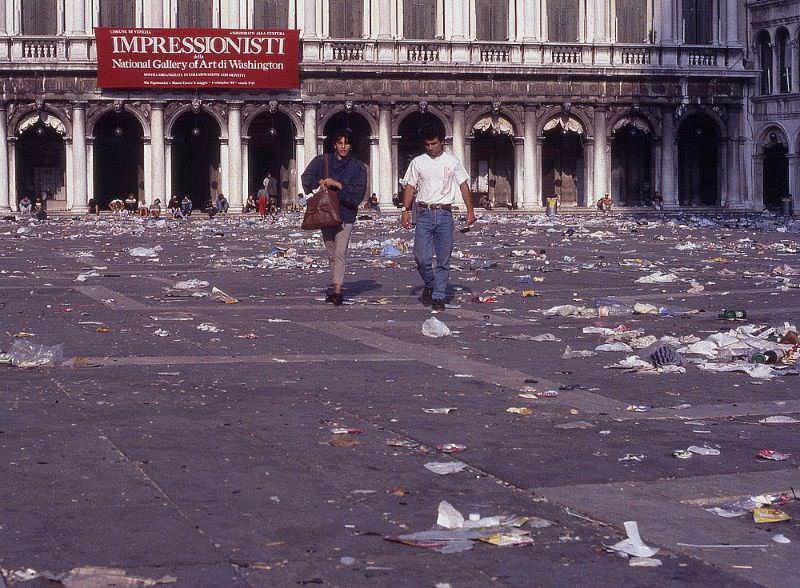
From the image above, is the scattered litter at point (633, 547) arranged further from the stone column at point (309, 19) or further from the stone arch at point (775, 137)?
the stone arch at point (775, 137)

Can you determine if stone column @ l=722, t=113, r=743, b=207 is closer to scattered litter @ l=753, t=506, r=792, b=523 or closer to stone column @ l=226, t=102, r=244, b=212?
stone column @ l=226, t=102, r=244, b=212

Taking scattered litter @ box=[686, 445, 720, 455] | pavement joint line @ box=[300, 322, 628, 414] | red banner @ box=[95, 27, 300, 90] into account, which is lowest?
scattered litter @ box=[686, 445, 720, 455]

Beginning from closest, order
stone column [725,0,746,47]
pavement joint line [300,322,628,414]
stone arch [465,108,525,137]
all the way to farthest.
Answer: pavement joint line [300,322,628,414], stone arch [465,108,525,137], stone column [725,0,746,47]

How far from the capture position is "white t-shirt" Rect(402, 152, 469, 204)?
48.5 ft

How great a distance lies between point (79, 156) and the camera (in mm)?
50812

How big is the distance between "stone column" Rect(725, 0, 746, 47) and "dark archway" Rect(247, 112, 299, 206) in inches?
627

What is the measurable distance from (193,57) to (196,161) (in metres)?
4.36

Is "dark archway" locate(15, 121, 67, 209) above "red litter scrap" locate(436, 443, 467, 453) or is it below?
above

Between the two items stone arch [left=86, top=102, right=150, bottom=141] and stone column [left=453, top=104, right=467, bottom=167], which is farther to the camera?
stone column [left=453, top=104, right=467, bottom=167]

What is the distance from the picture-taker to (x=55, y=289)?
1725 cm

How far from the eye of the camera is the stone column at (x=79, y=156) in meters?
50.6

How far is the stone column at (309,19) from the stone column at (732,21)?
14.8 meters

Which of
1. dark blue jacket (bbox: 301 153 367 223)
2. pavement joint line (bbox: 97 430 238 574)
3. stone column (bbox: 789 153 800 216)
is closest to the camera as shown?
pavement joint line (bbox: 97 430 238 574)

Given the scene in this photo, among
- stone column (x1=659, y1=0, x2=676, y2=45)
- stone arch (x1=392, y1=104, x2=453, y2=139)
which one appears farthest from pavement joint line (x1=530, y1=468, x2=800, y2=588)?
stone column (x1=659, y1=0, x2=676, y2=45)
